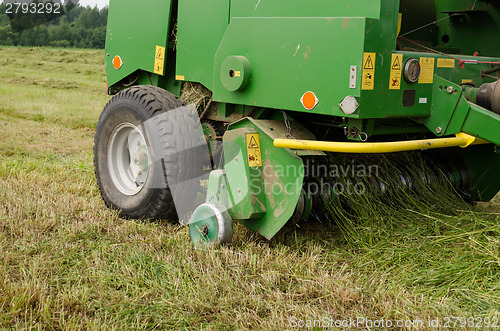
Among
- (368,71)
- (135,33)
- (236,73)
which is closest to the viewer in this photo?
(368,71)

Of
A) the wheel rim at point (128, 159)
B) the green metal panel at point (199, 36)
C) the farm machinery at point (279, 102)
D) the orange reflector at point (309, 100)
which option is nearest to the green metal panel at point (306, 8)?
the farm machinery at point (279, 102)

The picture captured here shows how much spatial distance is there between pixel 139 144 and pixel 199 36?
907mm

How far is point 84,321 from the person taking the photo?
94.3 inches

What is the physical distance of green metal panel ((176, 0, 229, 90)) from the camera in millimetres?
3553

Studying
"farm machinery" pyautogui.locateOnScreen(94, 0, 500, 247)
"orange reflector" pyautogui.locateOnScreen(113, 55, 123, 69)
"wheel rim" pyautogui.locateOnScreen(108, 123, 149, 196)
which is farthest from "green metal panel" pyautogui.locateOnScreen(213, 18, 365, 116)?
"orange reflector" pyautogui.locateOnScreen(113, 55, 123, 69)

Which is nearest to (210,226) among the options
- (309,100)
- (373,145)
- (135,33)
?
(309,100)

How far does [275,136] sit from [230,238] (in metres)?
0.65

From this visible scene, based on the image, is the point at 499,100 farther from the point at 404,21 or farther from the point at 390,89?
the point at 404,21

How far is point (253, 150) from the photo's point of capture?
10.5ft

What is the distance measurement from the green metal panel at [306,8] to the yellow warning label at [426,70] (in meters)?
0.46

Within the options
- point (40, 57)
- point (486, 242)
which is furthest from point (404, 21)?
point (40, 57)

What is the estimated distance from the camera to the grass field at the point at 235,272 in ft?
7.98

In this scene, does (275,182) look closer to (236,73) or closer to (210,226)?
(210,226)

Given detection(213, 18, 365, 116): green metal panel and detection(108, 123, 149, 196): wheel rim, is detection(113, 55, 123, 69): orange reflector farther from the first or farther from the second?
detection(213, 18, 365, 116): green metal panel
